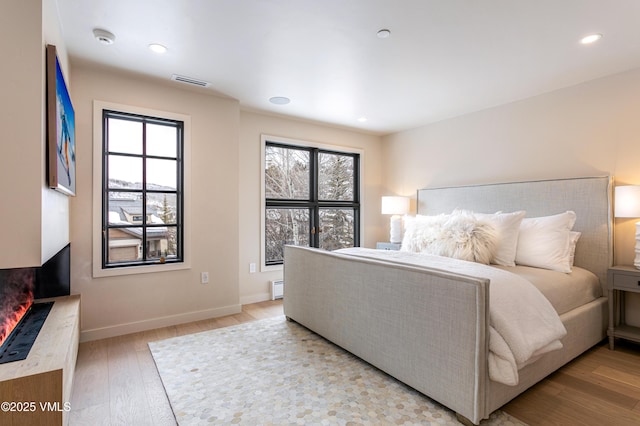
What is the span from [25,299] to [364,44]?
298 centimetres

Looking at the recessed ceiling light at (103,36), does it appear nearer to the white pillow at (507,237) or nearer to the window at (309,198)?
the window at (309,198)

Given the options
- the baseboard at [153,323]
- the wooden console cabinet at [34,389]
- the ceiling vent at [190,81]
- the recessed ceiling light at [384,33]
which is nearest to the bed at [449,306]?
the baseboard at [153,323]

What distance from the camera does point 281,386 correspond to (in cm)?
205

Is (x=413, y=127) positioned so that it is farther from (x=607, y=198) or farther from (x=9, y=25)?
(x=9, y=25)

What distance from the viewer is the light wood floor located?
1.78 meters

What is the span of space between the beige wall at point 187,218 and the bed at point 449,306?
82 centimetres

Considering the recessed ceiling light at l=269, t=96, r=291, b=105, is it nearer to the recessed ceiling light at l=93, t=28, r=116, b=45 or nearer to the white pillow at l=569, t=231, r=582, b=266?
the recessed ceiling light at l=93, t=28, r=116, b=45

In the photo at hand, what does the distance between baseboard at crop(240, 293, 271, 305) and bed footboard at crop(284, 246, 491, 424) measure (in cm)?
139

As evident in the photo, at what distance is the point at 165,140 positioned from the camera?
327cm

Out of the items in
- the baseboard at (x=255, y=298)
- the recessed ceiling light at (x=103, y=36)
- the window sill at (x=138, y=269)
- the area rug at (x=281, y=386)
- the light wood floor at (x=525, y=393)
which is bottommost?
the light wood floor at (x=525, y=393)

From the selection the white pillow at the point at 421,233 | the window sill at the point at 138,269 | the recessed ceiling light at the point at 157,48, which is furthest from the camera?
the white pillow at the point at 421,233

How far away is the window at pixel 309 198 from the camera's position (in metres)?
4.33


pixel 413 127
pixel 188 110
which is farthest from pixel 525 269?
pixel 188 110

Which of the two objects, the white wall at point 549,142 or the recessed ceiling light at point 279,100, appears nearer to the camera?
the white wall at point 549,142
